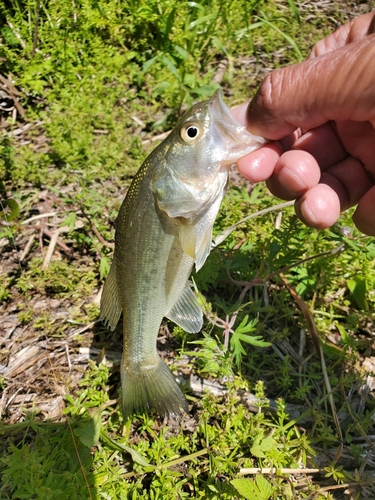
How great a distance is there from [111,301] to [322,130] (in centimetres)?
187

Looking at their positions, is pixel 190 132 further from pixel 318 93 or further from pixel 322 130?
pixel 322 130

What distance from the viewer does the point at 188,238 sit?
8.68 feet

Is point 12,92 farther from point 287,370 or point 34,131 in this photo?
point 287,370

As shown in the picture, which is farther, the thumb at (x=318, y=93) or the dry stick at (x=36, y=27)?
the dry stick at (x=36, y=27)

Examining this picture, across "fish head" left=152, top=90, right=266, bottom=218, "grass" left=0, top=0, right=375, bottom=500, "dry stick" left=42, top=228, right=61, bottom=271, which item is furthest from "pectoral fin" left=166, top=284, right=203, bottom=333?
"dry stick" left=42, top=228, right=61, bottom=271

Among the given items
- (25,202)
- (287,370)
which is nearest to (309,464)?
(287,370)

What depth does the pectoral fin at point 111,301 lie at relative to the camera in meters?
2.96

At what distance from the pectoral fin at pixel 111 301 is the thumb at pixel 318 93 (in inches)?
51.7

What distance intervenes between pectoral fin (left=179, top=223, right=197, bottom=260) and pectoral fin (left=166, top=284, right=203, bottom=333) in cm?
47

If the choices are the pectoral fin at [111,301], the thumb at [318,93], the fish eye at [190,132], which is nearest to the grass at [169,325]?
the pectoral fin at [111,301]

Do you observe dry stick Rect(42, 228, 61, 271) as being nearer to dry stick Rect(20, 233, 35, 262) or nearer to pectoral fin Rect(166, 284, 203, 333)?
dry stick Rect(20, 233, 35, 262)

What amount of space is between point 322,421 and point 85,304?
2130 millimetres

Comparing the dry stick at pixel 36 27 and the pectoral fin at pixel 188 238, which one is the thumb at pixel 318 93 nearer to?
the pectoral fin at pixel 188 238

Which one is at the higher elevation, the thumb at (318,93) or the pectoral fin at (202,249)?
the thumb at (318,93)
